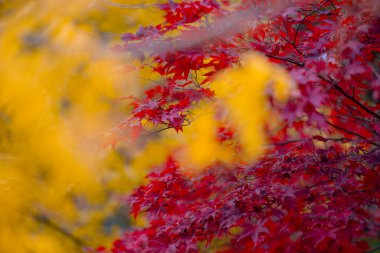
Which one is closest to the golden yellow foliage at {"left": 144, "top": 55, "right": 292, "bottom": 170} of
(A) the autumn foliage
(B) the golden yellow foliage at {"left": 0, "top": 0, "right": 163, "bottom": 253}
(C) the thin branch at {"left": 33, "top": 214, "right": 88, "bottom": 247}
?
(A) the autumn foliage

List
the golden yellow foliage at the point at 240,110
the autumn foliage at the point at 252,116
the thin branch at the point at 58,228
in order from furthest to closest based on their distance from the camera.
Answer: the thin branch at the point at 58,228 < the autumn foliage at the point at 252,116 < the golden yellow foliage at the point at 240,110

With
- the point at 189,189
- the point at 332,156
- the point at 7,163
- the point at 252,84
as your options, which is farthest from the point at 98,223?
the point at 252,84

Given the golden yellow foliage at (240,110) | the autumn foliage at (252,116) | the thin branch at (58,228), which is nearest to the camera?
the golden yellow foliage at (240,110)

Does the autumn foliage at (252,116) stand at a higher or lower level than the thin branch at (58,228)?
higher

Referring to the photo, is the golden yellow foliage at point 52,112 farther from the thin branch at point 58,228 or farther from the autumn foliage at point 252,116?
the autumn foliage at point 252,116

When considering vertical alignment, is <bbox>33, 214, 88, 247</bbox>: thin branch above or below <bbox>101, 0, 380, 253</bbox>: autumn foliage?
below

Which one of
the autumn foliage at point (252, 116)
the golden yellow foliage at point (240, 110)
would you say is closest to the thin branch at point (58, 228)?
the autumn foliage at point (252, 116)

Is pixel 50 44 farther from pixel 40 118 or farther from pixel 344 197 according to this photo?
pixel 344 197

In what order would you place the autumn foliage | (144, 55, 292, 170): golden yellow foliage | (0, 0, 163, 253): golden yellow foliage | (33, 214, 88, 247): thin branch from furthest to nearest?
1. (33, 214, 88, 247): thin branch
2. (0, 0, 163, 253): golden yellow foliage
3. the autumn foliage
4. (144, 55, 292, 170): golden yellow foliage

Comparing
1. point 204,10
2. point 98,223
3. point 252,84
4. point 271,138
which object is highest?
point 204,10

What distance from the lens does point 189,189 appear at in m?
2.44

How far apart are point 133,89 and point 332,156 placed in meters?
1.95

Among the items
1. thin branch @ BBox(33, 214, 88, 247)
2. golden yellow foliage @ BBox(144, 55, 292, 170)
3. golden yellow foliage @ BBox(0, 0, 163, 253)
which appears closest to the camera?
golden yellow foliage @ BBox(144, 55, 292, 170)

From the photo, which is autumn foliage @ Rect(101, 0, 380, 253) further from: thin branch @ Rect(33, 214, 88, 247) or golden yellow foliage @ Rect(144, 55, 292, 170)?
thin branch @ Rect(33, 214, 88, 247)
